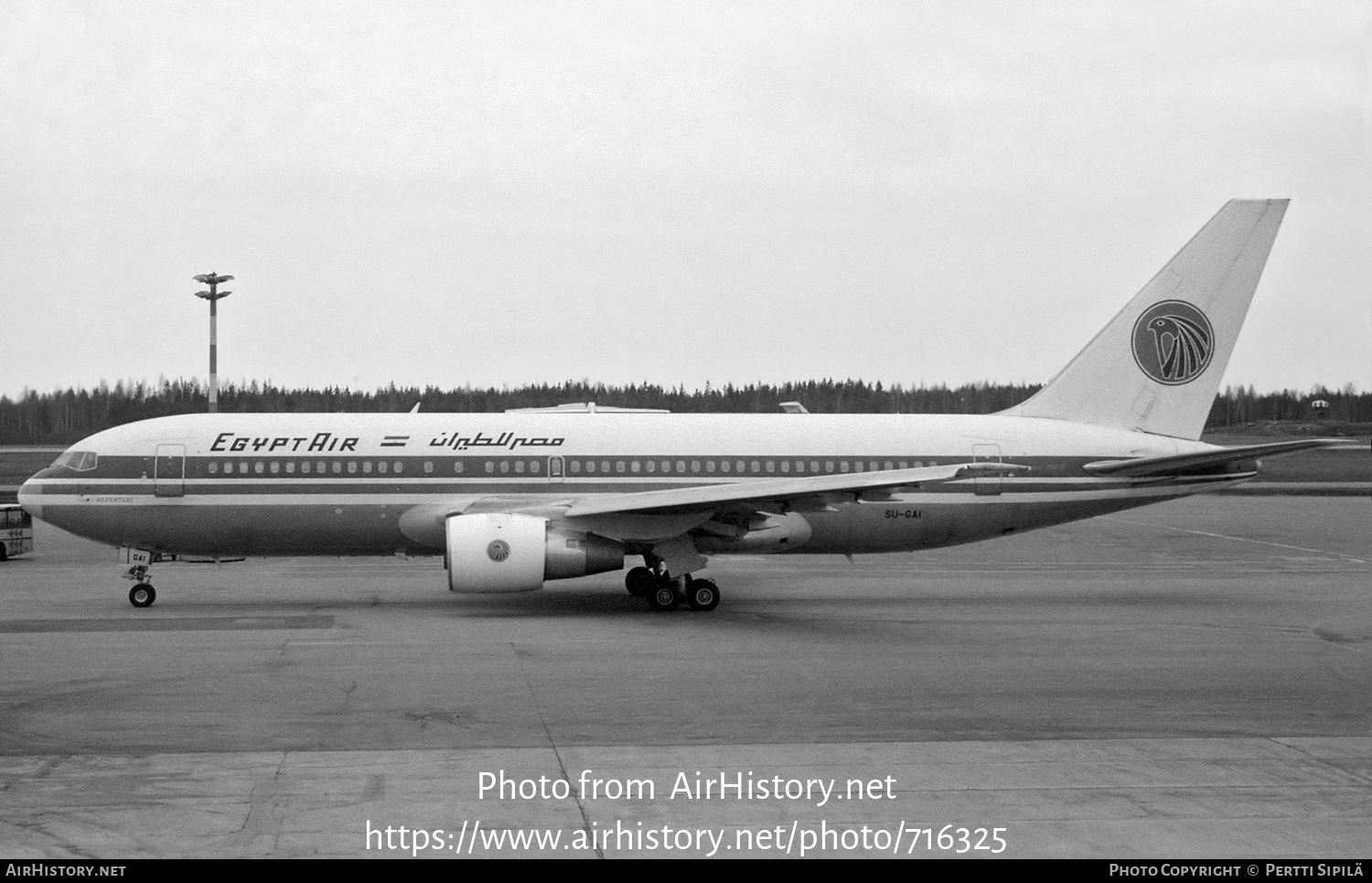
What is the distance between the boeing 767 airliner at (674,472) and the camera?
75.4 ft

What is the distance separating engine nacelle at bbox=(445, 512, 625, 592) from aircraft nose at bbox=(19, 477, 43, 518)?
795cm

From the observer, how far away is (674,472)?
82.2 feet

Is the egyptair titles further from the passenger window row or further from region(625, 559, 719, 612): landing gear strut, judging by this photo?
region(625, 559, 719, 612): landing gear strut

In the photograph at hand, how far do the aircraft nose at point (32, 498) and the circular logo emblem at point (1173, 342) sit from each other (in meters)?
21.1

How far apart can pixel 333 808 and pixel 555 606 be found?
13.4 metres

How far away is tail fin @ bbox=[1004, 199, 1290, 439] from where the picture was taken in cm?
2639

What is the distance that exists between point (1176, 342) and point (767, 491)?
10.0m

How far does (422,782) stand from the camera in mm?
11391

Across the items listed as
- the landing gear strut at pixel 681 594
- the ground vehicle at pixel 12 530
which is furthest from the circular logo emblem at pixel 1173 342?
the ground vehicle at pixel 12 530

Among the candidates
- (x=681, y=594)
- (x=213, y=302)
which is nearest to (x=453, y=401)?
(x=213, y=302)

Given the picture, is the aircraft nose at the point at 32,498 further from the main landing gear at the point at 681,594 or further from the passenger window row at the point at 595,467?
the main landing gear at the point at 681,594

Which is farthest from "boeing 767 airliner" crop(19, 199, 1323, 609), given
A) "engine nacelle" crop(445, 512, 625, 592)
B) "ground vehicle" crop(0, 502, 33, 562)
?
"ground vehicle" crop(0, 502, 33, 562)

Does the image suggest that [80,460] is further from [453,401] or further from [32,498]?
[453,401]

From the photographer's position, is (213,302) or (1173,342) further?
(213,302)
